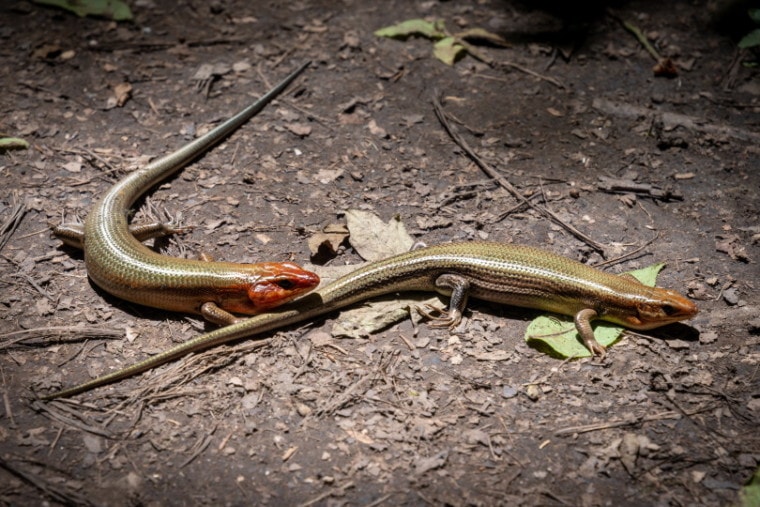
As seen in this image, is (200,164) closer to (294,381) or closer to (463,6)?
(294,381)

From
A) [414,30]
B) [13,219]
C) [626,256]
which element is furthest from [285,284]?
[414,30]

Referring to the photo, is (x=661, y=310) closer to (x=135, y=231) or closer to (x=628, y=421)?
(x=628, y=421)

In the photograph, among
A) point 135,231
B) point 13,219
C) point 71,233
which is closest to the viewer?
point 71,233

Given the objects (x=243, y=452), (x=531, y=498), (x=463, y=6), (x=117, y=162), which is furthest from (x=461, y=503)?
(x=463, y=6)

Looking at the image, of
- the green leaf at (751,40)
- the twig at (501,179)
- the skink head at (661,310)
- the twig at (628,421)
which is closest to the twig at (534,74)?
the twig at (501,179)

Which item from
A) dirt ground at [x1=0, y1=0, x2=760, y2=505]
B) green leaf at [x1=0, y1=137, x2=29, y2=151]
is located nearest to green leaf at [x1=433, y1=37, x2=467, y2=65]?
dirt ground at [x1=0, y1=0, x2=760, y2=505]

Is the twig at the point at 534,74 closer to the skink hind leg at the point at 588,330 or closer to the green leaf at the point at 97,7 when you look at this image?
the skink hind leg at the point at 588,330

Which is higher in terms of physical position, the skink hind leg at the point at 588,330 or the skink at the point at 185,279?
the skink at the point at 185,279
